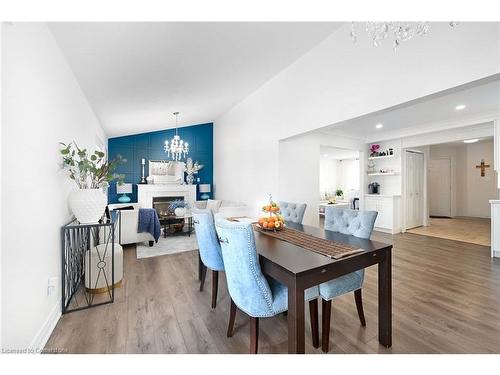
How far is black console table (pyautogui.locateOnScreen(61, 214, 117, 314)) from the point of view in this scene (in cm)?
219

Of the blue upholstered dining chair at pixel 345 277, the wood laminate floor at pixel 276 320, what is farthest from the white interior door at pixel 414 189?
the blue upholstered dining chair at pixel 345 277

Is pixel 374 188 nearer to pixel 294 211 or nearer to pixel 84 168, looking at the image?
pixel 294 211

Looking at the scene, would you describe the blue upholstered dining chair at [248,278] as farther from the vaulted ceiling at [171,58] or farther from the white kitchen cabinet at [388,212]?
the white kitchen cabinet at [388,212]

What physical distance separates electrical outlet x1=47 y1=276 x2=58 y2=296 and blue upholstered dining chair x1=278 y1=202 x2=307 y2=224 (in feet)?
8.02

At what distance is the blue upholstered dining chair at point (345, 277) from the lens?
161 centimetres

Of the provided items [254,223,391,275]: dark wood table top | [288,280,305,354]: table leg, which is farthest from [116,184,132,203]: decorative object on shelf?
[288,280,305,354]: table leg

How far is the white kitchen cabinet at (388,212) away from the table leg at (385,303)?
4.41 metres

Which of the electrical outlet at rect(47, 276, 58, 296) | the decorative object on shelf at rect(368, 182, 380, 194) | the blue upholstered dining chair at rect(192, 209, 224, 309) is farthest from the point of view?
the decorative object on shelf at rect(368, 182, 380, 194)

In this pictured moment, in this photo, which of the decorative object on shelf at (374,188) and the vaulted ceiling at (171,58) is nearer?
the vaulted ceiling at (171,58)

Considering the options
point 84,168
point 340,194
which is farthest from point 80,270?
point 340,194

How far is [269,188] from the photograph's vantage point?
15.0ft

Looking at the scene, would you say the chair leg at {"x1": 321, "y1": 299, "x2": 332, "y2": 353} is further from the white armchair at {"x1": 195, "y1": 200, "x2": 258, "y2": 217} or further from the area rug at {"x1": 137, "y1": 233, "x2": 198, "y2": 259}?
the white armchair at {"x1": 195, "y1": 200, "x2": 258, "y2": 217}
